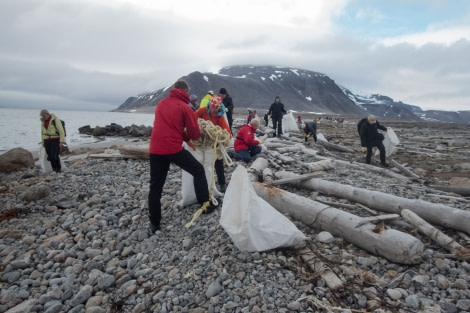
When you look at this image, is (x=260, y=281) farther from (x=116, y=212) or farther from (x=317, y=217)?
(x=116, y=212)

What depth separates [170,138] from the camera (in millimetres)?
4164

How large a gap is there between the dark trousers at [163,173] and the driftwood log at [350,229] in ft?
3.94

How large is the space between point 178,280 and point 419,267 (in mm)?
2840

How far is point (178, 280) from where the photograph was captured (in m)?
3.34

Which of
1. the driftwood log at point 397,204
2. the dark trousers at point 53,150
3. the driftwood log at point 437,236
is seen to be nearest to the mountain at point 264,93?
the dark trousers at point 53,150

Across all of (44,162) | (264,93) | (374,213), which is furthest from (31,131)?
(264,93)

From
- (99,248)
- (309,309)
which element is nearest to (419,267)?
(309,309)

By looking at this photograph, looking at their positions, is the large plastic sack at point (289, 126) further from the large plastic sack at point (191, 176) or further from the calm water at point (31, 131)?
the large plastic sack at point (191, 176)

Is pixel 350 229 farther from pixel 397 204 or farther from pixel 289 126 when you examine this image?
pixel 289 126

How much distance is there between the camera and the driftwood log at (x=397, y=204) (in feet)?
13.1

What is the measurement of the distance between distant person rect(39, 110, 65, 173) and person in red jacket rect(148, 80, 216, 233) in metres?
5.72

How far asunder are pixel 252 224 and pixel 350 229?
4.61ft

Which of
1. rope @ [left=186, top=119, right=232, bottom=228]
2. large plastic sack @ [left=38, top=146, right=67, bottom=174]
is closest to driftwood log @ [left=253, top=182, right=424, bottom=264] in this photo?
rope @ [left=186, top=119, right=232, bottom=228]

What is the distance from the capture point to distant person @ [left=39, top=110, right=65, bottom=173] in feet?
27.3
